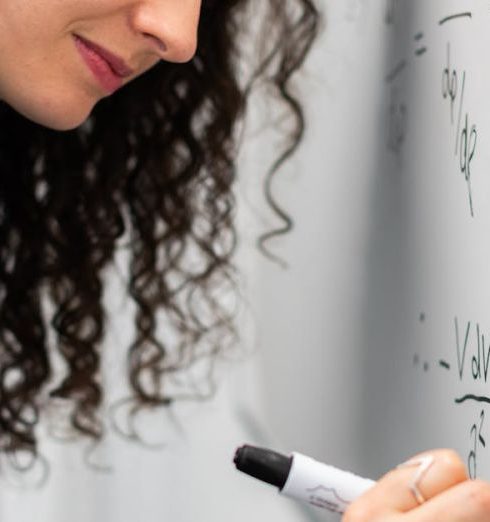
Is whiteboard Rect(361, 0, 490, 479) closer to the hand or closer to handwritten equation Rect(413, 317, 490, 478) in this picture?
handwritten equation Rect(413, 317, 490, 478)

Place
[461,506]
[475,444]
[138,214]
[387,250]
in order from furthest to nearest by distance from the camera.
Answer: [138,214] → [387,250] → [475,444] → [461,506]

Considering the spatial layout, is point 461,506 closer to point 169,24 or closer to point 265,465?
point 265,465

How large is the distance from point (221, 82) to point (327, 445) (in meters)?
0.30

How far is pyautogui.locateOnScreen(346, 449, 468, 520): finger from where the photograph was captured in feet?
1.59

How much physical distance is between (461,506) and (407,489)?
3 cm

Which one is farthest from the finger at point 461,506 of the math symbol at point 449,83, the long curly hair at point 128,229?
the long curly hair at point 128,229

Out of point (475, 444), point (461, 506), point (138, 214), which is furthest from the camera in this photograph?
point (138, 214)

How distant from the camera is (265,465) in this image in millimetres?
524

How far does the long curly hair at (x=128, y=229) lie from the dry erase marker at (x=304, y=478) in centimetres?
36

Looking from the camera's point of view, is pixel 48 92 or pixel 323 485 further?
pixel 48 92

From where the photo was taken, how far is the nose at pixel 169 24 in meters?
0.64

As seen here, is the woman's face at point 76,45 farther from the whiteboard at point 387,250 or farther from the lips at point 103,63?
the whiteboard at point 387,250

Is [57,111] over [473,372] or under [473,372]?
over

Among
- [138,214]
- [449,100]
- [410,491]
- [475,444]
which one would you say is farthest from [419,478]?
[138,214]
